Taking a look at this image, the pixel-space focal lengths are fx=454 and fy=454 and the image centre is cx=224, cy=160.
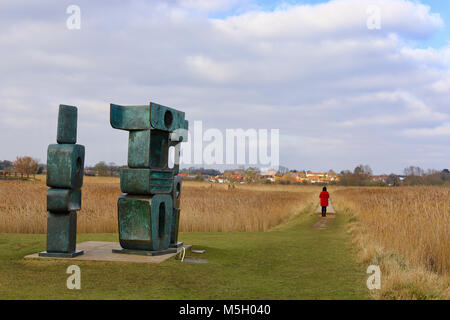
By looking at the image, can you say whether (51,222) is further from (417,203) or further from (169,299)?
(417,203)

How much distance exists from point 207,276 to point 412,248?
376cm

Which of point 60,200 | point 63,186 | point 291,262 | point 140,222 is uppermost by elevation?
point 63,186

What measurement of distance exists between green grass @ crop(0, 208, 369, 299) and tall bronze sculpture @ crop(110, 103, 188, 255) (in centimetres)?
71

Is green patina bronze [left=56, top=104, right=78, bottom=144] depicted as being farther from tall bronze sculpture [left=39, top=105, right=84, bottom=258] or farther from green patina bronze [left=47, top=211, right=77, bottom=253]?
green patina bronze [left=47, top=211, right=77, bottom=253]

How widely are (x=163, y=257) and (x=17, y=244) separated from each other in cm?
320

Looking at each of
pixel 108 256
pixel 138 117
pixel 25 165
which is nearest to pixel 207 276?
pixel 108 256

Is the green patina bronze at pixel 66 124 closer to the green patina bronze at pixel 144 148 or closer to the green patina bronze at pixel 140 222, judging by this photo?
the green patina bronze at pixel 144 148

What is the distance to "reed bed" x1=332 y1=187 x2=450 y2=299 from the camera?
535 cm

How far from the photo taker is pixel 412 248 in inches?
302

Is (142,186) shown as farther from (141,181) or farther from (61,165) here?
(61,165)

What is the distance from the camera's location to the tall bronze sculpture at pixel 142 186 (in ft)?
24.0

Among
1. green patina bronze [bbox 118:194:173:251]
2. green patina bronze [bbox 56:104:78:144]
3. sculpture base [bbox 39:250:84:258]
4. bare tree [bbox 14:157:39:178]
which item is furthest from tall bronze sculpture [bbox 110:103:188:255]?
bare tree [bbox 14:157:39:178]

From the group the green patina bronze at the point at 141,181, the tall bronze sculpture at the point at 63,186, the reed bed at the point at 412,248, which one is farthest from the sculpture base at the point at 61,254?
the reed bed at the point at 412,248
